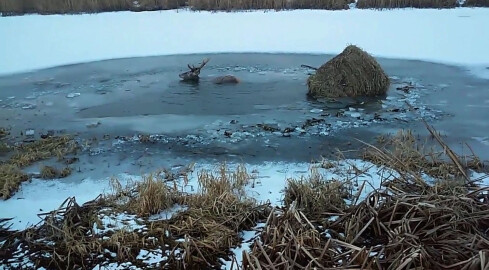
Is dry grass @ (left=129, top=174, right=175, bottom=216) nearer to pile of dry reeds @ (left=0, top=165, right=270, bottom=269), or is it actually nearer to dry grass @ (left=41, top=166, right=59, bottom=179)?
pile of dry reeds @ (left=0, top=165, right=270, bottom=269)

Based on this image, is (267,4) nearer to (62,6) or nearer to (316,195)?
(62,6)

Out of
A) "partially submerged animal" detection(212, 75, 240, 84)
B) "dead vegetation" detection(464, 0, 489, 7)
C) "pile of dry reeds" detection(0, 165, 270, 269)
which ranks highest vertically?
"dead vegetation" detection(464, 0, 489, 7)

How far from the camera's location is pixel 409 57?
10.8 metres

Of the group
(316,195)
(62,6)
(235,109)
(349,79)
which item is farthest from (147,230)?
(62,6)

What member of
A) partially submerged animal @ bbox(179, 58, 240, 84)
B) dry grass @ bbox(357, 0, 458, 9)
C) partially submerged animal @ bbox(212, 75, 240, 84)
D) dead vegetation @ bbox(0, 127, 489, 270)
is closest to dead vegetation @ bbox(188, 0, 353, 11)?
dry grass @ bbox(357, 0, 458, 9)

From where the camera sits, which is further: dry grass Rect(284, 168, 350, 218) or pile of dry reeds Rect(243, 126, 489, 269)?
dry grass Rect(284, 168, 350, 218)

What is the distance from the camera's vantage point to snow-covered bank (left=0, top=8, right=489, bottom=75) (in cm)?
1135

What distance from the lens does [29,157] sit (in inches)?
226

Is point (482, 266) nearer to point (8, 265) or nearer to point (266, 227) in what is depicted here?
point (266, 227)

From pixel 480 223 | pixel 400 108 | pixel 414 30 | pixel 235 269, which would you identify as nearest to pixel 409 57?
pixel 414 30

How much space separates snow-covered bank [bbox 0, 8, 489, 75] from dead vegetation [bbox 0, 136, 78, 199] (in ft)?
15.2

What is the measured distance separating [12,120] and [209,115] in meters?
2.58

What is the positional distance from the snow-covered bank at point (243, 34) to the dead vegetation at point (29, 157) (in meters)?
4.62

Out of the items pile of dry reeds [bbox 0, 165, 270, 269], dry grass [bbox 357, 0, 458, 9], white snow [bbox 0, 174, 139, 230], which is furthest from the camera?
dry grass [bbox 357, 0, 458, 9]
